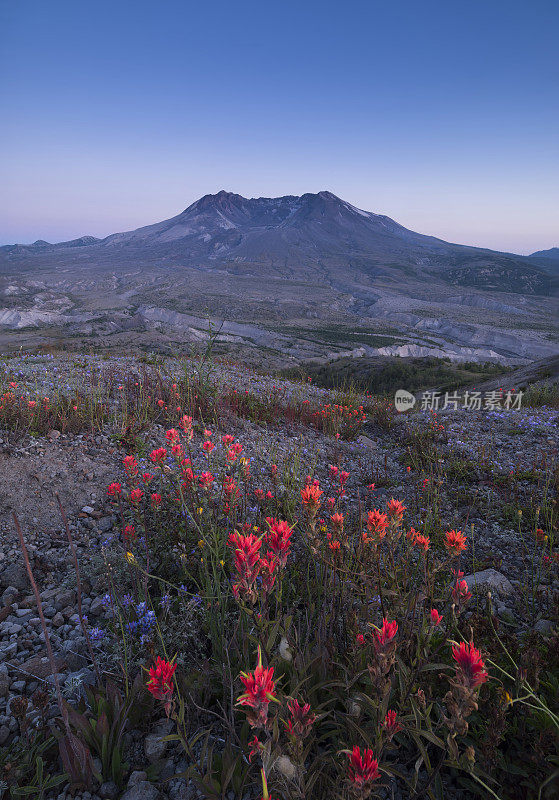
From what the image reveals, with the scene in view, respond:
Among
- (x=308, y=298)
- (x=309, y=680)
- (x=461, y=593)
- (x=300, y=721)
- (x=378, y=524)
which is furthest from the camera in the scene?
(x=308, y=298)

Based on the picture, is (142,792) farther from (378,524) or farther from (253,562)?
(378,524)

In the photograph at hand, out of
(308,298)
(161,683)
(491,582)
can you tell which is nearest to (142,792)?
(161,683)

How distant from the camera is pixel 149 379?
7199 mm

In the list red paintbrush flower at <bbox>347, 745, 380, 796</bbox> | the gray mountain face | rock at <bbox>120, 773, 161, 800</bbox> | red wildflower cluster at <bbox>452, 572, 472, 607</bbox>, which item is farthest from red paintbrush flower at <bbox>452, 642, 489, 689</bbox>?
the gray mountain face

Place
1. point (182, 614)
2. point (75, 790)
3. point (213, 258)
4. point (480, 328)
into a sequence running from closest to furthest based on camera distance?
point (75, 790) → point (182, 614) → point (480, 328) → point (213, 258)

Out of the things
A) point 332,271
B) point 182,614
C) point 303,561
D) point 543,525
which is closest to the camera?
point 182,614

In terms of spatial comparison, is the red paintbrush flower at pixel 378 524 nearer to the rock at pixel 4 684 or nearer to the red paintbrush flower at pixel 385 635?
the red paintbrush flower at pixel 385 635

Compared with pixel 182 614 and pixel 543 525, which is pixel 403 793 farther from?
pixel 543 525

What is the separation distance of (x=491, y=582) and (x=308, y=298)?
12487cm

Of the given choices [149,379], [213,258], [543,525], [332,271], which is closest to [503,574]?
[543,525]

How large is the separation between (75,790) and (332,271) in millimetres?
175771

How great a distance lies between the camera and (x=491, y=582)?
2.79m

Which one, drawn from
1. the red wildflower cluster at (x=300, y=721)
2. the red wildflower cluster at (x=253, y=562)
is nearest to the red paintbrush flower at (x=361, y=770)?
the red wildflower cluster at (x=300, y=721)

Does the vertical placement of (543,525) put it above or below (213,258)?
below
